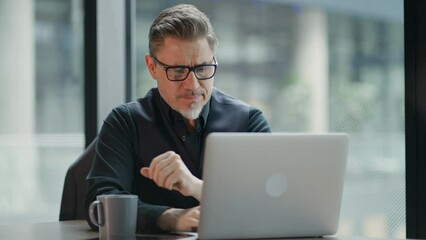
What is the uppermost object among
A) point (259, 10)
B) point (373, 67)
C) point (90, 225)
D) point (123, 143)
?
point (259, 10)

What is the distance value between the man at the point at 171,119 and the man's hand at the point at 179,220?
0.24 metres

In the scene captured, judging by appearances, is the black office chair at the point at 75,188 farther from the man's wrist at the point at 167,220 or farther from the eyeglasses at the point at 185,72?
the man's wrist at the point at 167,220

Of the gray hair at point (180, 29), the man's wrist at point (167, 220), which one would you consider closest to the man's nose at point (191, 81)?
the gray hair at point (180, 29)

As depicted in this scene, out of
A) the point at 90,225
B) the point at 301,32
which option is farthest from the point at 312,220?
the point at 301,32

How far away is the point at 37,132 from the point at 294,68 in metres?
1.48

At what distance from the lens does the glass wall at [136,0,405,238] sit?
9.29ft

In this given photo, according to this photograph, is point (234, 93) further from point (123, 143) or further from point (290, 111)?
point (123, 143)

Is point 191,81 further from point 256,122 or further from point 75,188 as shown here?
point 75,188

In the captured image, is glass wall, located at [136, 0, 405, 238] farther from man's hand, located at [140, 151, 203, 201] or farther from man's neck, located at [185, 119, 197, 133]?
man's hand, located at [140, 151, 203, 201]

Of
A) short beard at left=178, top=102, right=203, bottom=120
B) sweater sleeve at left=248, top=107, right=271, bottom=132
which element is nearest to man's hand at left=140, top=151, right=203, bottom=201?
short beard at left=178, top=102, right=203, bottom=120

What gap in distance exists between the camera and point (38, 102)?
13.1 feet

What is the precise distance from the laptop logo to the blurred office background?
1.07m

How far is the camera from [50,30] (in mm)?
4016

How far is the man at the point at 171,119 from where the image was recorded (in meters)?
2.44
